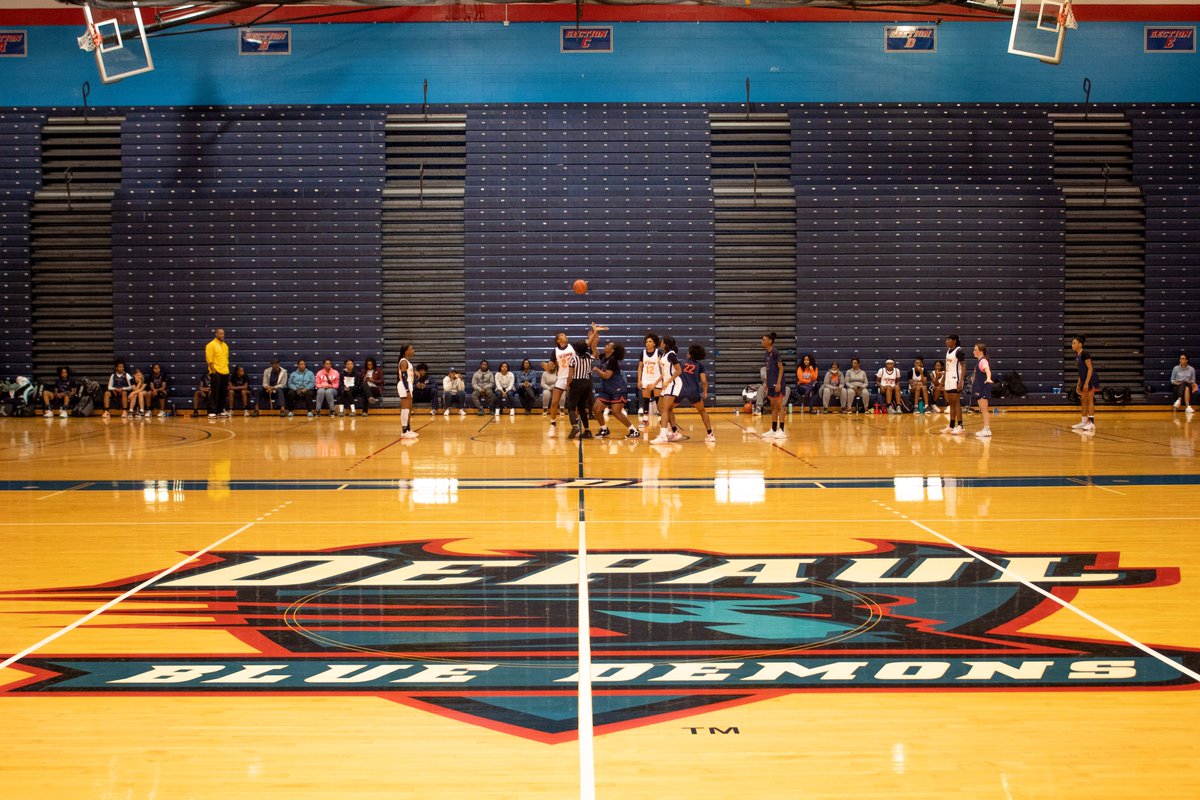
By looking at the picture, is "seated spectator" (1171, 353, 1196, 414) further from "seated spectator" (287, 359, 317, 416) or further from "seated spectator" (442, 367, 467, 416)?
"seated spectator" (287, 359, 317, 416)

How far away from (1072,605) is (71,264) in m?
23.3

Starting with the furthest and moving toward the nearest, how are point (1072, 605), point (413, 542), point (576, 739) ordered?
1. point (413, 542)
2. point (1072, 605)
3. point (576, 739)

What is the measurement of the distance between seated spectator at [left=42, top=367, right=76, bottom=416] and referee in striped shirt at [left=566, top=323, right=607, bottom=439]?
488 inches

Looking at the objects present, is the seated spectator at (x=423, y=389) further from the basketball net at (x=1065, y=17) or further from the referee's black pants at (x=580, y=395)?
the basketball net at (x=1065, y=17)

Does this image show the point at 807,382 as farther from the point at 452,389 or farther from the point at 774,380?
the point at 452,389

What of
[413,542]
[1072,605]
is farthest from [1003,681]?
[413,542]

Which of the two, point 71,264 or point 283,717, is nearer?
point 283,717

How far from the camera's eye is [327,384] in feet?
74.8

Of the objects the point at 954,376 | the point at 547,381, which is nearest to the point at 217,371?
the point at 547,381

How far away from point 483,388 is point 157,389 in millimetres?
7030

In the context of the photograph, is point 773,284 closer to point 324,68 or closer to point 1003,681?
point 324,68

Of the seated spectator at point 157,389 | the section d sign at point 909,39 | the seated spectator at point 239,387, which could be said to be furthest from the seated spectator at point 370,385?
the section d sign at point 909,39

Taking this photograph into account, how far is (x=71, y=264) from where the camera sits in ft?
77.5

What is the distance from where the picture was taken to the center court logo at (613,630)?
4352mm
